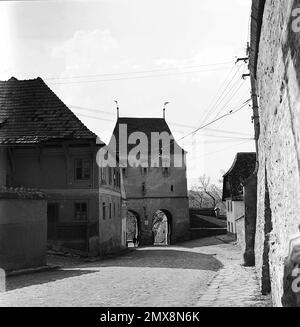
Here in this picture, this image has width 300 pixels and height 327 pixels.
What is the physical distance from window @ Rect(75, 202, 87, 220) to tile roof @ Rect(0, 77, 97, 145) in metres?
4.11

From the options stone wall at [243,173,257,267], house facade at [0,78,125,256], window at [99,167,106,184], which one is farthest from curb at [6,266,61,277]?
window at [99,167,106,184]

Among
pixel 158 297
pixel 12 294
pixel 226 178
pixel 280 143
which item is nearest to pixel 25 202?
pixel 12 294

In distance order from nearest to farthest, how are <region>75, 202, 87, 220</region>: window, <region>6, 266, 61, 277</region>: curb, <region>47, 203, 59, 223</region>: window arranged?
<region>6, 266, 61, 277</region>: curb < <region>47, 203, 59, 223</region>: window < <region>75, 202, 87, 220</region>: window

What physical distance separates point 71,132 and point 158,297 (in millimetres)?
15948

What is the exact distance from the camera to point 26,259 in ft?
48.3

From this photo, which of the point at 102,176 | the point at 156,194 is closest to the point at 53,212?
the point at 102,176

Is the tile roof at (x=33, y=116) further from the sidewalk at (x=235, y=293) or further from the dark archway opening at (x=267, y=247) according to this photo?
the dark archway opening at (x=267, y=247)

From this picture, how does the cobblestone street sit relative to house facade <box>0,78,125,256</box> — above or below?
below

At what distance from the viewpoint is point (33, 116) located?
2473cm

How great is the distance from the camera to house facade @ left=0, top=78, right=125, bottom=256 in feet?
77.6

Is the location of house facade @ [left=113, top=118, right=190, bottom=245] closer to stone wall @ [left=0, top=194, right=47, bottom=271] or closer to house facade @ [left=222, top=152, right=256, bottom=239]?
house facade @ [left=222, top=152, right=256, bottom=239]

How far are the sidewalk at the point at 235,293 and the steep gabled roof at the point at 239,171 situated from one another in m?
34.4

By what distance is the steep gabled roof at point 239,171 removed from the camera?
4638 cm

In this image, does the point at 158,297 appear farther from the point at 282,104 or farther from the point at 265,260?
the point at 282,104
